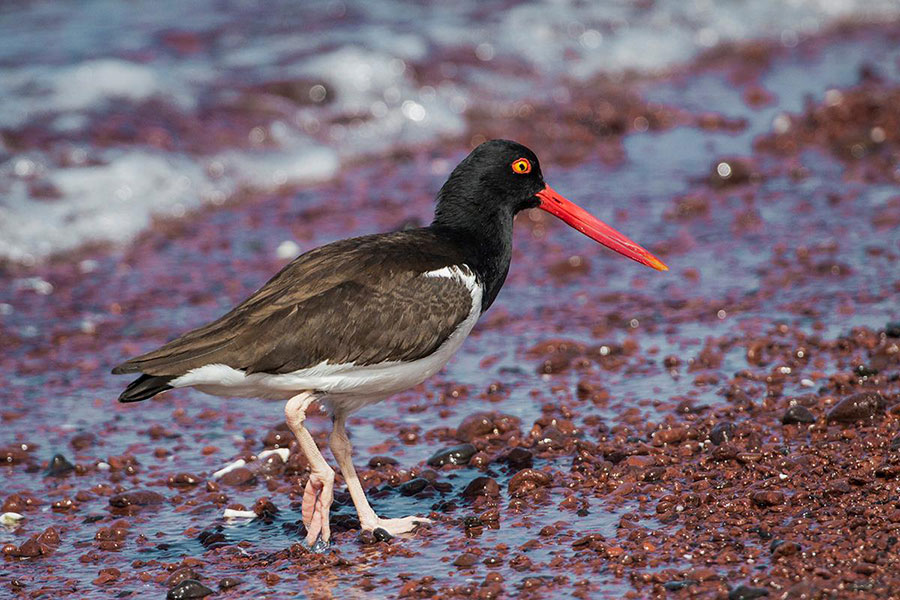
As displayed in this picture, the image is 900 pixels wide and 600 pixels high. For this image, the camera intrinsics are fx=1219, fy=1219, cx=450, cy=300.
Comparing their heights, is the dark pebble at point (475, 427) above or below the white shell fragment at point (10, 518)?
above

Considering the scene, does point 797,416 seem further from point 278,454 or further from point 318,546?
point 278,454

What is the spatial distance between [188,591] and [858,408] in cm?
329

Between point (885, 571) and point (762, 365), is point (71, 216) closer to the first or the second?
point (762, 365)

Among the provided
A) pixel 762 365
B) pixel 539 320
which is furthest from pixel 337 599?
pixel 539 320

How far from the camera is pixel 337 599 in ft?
16.2

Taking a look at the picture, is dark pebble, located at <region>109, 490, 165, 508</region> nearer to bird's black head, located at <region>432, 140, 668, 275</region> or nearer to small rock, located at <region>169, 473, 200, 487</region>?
small rock, located at <region>169, 473, 200, 487</region>

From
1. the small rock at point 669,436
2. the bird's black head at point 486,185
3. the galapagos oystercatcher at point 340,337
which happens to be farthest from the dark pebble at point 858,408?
the bird's black head at point 486,185

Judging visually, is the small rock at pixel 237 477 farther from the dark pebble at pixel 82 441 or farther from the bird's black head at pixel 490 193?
the bird's black head at pixel 490 193

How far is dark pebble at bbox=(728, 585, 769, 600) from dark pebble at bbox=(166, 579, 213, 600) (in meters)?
2.10

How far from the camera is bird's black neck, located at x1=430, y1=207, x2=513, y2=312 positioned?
20.1 feet

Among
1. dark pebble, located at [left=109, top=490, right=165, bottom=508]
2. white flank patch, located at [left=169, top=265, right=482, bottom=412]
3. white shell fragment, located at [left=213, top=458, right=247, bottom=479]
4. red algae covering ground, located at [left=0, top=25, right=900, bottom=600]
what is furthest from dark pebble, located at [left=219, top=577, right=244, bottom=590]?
white shell fragment, located at [left=213, top=458, right=247, bottom=479]

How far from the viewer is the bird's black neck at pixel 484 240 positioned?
6117 mm

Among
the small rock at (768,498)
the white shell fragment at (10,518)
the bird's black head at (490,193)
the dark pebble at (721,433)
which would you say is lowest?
the white shell fragment at (10,518)

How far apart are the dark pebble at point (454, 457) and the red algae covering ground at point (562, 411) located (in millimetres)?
12
